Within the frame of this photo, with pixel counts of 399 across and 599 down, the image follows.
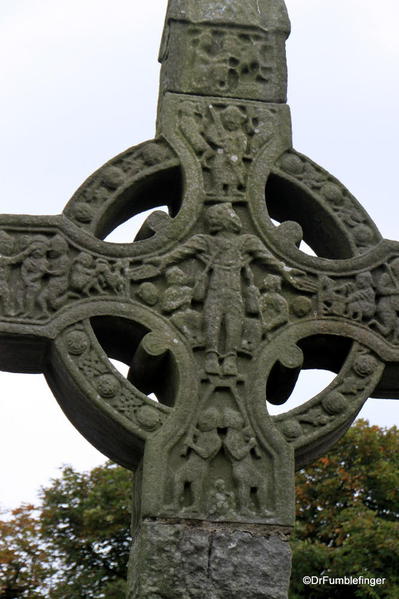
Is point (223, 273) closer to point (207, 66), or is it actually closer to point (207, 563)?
point (207, 66)

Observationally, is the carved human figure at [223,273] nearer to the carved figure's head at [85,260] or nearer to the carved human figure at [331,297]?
the carved human figure at [331,297]

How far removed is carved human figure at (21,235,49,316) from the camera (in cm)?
585

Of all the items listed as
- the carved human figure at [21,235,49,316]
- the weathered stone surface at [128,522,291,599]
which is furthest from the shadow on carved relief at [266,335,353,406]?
the carved human figure at [21,235,49,316]

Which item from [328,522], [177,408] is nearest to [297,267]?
[177,408]

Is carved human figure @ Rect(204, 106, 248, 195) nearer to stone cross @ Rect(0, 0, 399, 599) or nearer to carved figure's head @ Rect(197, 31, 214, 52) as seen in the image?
stone cross @ Rect(0, 0, 399, 599)

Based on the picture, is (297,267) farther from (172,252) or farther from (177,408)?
(177,408)

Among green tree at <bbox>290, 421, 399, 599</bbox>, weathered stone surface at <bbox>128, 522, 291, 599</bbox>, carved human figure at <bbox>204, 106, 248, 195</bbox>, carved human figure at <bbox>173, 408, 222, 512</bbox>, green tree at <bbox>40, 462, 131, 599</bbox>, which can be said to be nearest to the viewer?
weathered stone surface at <bbox>128, 522, 291, 599</bbox>

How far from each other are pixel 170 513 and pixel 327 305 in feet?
4.86

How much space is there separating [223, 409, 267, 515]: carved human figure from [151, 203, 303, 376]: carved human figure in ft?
0.91

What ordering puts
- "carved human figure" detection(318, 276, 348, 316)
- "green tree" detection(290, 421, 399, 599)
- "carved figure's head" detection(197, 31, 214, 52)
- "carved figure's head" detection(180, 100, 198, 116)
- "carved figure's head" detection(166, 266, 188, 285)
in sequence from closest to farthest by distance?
"carved figure's head" detection(166, 266, 188, 285) < "carved human figure" detection(318, 276, 348, 316) < "carved figure's head" detection(180, 100, 198, 116) < "carved figure's head" detection(197, 31, 214, 52) < "green tree" detection(290, 421, 399, 599)

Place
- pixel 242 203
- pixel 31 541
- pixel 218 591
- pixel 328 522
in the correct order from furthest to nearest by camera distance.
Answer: pixel 31 541
pixel 328 522
pixel 242 203
pixel 218 591

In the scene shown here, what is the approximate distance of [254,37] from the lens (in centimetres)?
672

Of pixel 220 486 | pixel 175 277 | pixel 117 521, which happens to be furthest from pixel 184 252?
pixel 117 521

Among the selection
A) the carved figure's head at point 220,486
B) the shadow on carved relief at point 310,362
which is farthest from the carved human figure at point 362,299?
the carved figure's head at point 220,486
